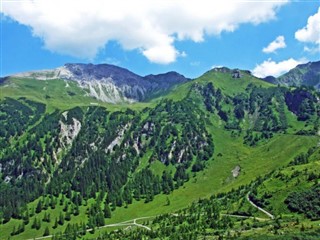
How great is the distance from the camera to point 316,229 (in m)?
199

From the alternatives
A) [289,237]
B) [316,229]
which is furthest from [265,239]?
[316,229]

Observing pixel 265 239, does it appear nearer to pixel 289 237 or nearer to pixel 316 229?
pixel 289 237

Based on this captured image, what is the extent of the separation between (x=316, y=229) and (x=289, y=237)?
20318mm

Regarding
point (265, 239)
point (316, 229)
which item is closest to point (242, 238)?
point (265, 239)

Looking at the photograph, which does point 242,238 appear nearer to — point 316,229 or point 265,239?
point 265,239

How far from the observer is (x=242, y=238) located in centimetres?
19825

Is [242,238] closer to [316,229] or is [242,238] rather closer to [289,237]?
[289,237]

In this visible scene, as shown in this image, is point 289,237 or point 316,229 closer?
point 289,237

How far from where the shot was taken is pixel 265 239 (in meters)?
188

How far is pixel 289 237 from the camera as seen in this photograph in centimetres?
18712

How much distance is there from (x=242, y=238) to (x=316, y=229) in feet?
114

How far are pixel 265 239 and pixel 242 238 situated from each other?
13.3m
